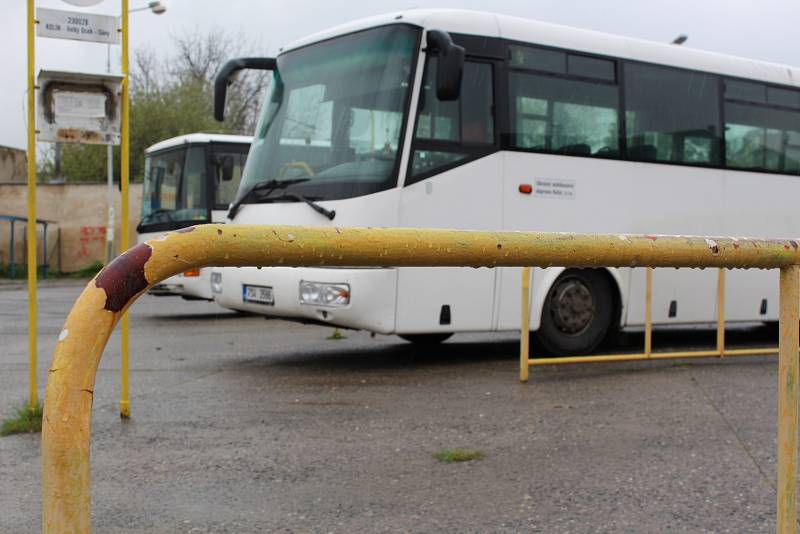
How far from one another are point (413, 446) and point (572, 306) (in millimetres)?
4245

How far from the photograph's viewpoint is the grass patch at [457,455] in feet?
17.5

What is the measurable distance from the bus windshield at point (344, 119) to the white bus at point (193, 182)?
6.40m

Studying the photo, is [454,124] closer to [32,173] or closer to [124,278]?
[32,173]

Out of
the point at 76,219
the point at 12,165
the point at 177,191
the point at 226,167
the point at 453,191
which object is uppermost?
the point at 12,165

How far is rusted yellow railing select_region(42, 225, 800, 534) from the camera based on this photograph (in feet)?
6.25

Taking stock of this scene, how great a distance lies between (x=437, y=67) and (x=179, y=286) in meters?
7.76

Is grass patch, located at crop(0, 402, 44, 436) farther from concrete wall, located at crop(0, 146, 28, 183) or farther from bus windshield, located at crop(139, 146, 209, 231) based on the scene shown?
concrete wall, located at crop(0, 146, 28, 183)

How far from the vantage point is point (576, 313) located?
379 inches

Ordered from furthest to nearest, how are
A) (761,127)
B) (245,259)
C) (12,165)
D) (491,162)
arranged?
(12,165) → (761,127) → (491,162) → (245,259)

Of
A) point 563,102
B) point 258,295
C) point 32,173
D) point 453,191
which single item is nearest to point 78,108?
point 32,173

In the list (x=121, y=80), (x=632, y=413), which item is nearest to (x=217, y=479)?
(x=121, y=80)

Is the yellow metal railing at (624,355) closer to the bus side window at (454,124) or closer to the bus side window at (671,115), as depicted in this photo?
the bus side window at (454,124)

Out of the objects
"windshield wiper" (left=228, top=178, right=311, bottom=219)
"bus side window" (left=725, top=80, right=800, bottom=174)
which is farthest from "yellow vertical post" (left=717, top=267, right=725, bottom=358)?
"windshield wiper" (left=228, top=178, right=311, bottom=219)

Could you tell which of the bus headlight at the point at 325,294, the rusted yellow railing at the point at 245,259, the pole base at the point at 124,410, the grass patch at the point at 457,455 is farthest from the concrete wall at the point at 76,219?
the rusted yellow railing at the point at 245,259
